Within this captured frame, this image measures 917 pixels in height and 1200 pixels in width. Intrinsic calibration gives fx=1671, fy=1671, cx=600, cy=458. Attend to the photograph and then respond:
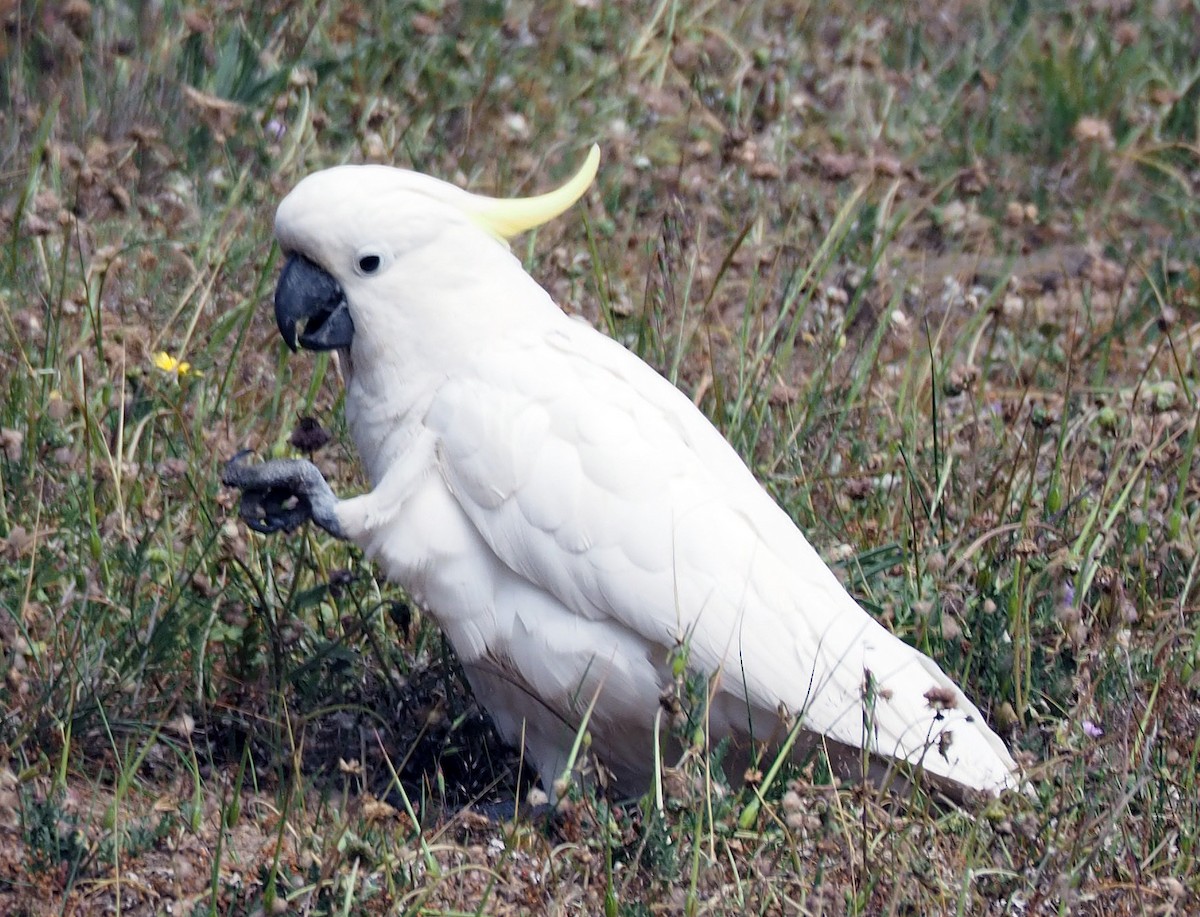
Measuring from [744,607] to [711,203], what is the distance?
6.10 feet

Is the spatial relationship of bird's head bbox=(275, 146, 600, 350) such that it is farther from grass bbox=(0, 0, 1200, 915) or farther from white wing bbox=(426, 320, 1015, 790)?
grass bbox=(0, 0, 1200, 915)

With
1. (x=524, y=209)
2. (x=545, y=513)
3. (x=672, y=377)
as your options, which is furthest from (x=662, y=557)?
(x=672, y=377)

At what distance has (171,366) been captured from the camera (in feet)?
8.90

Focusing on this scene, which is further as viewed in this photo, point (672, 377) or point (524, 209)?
point (672, 377)

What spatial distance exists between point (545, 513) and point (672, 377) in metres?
0.86

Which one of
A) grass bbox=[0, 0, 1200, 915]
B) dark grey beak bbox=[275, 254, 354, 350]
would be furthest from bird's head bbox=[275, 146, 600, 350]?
grass bbox=[0, 0, 1200, 915]

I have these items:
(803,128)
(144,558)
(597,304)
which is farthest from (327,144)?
(144,558)

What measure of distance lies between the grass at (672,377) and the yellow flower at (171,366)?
0.20ft

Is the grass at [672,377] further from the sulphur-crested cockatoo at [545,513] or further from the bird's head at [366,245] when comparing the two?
the bird's head at [366,245]

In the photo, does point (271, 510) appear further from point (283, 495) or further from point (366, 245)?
point (366, 245)

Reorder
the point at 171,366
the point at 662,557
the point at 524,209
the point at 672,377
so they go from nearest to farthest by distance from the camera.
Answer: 1. the point at 662,557
2. the point at 524,209
3. the point at 171,366
4. the point at 672,377

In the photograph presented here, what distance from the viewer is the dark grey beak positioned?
2.16 meters

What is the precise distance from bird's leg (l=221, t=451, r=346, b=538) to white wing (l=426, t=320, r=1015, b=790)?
16 cm

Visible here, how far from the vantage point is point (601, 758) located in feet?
7.63
